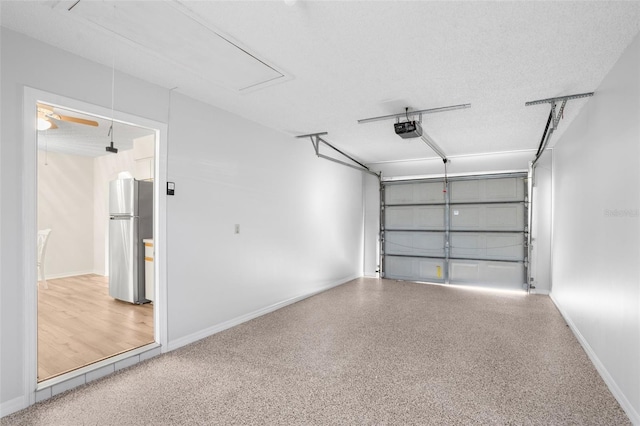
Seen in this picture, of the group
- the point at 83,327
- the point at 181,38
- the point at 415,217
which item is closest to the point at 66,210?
the point at 83,327

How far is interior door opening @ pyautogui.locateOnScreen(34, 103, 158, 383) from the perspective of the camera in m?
2.93

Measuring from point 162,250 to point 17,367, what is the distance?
116 cm

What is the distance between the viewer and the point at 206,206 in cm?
320

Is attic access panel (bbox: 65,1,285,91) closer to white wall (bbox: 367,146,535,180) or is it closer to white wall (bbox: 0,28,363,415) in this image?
white wall (bbox: 0,28,363,415)

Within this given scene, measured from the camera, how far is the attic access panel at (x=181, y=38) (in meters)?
1.76

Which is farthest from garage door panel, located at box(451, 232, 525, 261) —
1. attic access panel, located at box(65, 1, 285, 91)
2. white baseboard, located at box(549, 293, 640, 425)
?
attic access panel, located at box(65, 1, 285, 91)

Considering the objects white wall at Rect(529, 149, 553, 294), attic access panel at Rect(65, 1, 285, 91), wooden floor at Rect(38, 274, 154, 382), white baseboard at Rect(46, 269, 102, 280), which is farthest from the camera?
white baseboard at Rect(46, 269, 102, 280)

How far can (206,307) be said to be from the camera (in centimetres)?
320

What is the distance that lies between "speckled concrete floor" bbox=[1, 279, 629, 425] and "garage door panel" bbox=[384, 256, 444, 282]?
2353 millimetres

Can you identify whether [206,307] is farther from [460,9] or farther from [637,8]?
[637,8]

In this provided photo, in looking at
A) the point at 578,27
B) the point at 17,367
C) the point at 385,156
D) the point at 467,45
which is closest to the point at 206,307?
the point at 17,367

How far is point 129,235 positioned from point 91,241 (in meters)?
2.94

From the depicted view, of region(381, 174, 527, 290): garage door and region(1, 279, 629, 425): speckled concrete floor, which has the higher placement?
region(381, 174, 527, 290): garage door

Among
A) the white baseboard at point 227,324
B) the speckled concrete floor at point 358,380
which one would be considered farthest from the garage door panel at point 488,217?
the white baseboard at point 227,324
